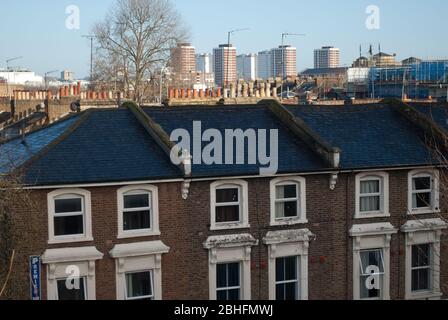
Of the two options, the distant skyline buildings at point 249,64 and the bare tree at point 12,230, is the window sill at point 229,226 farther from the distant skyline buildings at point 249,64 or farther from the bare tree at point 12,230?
the distant skyline buildings at point 249,64

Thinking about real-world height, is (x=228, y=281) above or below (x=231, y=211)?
below

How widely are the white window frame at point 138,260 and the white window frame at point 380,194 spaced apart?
6.66 metres

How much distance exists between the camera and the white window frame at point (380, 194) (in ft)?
75.0

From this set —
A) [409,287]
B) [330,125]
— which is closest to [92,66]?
[330,125]

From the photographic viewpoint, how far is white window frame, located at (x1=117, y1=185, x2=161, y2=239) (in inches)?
806

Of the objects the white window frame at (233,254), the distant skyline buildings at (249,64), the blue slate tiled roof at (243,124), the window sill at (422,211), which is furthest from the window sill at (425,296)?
the distant skyline buildings at (249,64)

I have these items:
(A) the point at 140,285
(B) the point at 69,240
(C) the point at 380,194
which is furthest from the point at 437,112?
(B) the point at 69,240

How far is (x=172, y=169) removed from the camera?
21031 millimetres

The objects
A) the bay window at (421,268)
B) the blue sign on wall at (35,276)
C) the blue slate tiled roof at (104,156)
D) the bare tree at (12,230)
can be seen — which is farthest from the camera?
the bay window at (421,268)

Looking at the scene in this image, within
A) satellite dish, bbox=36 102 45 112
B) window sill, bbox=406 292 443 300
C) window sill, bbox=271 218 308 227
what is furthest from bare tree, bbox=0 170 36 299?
satellite dish, bbox=36 102 45 112

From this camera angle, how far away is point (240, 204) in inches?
856

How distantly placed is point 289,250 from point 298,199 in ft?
5.51

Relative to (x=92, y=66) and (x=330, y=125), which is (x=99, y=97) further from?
(x=330, y=125)

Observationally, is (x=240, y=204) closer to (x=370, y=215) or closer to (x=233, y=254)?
(x=233, y=254)
